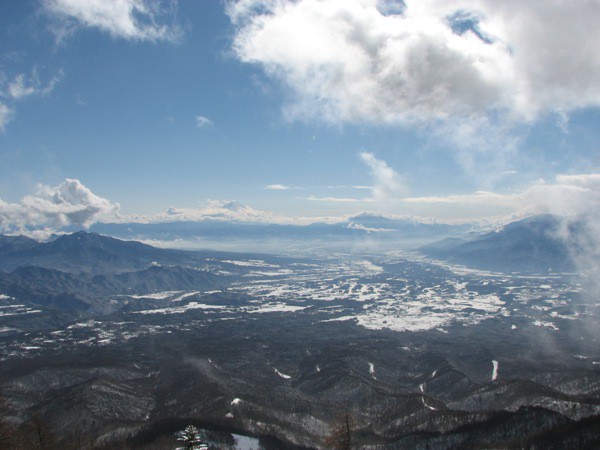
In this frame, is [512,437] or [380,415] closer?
[512,437]

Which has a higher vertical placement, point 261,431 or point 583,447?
point 583,447

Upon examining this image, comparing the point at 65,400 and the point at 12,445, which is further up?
the point at 12,445

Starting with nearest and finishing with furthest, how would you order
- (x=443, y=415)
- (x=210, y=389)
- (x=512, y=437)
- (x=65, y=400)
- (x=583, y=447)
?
1. (x=583, y=447)
2. (x=512, y=437)
3. (x=443, y=415)
4. (x=65, y=400)
5. (x=210, y=389)

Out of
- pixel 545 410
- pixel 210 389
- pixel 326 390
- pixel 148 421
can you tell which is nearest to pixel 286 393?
pixel 326 390

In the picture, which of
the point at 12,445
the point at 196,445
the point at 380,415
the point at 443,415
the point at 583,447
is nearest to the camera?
the point at 196,445

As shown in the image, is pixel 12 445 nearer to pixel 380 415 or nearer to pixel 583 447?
pixel 380 415

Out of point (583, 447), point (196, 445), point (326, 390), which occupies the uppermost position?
point (196, 445)

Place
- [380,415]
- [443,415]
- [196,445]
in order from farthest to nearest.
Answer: [380,415] → [443,415] → [196,445]

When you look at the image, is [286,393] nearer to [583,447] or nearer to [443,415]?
[443,415]

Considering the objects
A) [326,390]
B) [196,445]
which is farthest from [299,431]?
[196,445]
